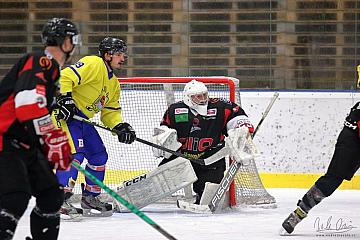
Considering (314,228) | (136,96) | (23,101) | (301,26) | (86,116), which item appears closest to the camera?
(23,101)

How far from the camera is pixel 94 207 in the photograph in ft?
15.8

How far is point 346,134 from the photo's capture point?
3969mm

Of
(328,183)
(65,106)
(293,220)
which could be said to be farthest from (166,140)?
(328,183)

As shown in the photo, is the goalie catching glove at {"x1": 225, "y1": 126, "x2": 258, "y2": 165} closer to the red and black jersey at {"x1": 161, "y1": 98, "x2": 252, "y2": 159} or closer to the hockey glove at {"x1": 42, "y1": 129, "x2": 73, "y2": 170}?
the red and black jersey at {"x1": 161, "y1": 98, "x2": 252, "y2": 159}

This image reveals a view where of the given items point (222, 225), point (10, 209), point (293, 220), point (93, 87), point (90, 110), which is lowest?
point (222, 225)

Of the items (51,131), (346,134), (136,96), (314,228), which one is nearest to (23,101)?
(51,131)

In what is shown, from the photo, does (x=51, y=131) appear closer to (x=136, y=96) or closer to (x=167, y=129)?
(x=167, y=129)

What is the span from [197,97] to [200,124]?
168mm

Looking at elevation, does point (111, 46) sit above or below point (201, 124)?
above

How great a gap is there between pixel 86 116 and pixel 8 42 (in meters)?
2.06

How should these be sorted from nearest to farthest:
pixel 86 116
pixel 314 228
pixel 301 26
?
1. pixel 314 228
2. pixel 86 116
3. pixel 301 26

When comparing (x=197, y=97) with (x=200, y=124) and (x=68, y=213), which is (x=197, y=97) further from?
(x=68, y=213)

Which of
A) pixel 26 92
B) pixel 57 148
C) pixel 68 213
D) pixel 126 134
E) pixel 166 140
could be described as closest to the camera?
pixel 26 92


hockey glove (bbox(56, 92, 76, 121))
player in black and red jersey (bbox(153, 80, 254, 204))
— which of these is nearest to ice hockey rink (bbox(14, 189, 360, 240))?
player in black and red jersey (bbox(153, 80, 254, 204))
